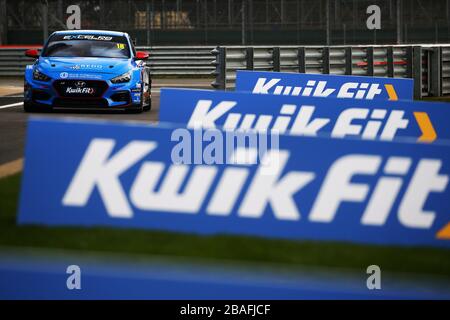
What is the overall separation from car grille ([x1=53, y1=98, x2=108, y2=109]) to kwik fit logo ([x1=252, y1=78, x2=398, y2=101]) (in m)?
3.14

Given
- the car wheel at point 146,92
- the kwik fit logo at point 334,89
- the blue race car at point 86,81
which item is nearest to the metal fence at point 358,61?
the car wheel at point 146,92

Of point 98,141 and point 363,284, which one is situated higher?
point 98,141

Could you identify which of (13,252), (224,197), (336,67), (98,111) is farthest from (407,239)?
(336,67)

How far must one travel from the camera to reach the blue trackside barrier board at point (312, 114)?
11945 millimetres

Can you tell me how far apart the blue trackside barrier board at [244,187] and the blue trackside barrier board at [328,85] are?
396 inches

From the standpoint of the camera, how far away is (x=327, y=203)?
654cm

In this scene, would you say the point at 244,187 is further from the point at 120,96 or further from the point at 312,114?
the point at 120,96

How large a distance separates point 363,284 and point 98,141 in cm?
164

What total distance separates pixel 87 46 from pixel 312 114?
27.4 feet

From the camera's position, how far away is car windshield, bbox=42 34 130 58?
20.0 m

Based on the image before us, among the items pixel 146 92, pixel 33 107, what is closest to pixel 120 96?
pixel 146 92

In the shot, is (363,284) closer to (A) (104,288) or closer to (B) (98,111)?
(A) (104,288)

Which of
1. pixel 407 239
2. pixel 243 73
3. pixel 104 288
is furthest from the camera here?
pixel 243 73

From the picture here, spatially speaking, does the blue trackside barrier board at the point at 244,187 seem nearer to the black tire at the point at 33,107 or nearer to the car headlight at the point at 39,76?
the car headlight at the point at 39,76
